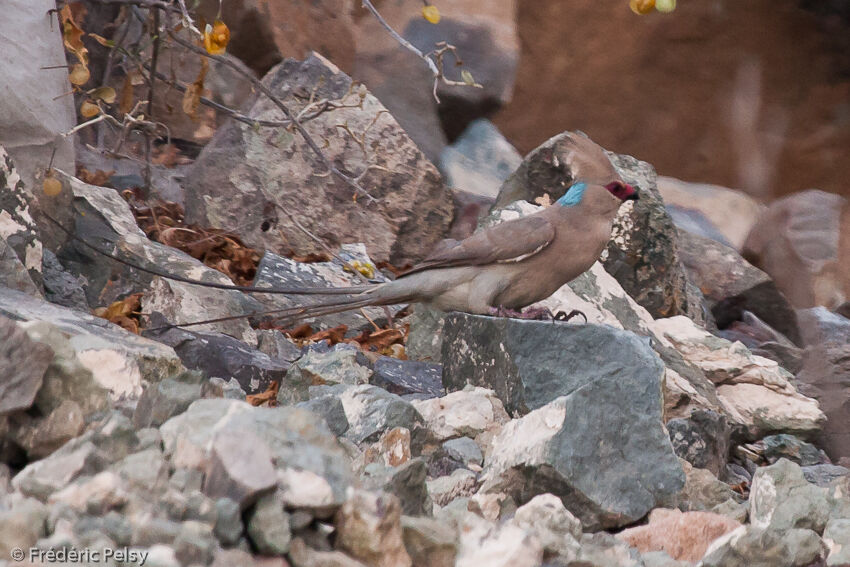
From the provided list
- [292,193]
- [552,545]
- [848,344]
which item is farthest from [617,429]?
[292,193]

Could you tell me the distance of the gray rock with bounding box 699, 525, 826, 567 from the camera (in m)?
2.10

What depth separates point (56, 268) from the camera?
418 centimetres

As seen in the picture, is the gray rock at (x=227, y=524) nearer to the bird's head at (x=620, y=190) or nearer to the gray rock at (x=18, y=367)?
the gray rock at (x=18, y=367)

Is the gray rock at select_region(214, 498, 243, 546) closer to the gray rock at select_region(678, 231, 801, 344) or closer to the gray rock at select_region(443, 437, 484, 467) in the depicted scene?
the gray rock at select_region(443, 437, 484, 467)

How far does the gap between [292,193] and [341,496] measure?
14.0ft

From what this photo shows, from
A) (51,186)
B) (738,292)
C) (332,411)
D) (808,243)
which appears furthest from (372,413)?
(738,292)

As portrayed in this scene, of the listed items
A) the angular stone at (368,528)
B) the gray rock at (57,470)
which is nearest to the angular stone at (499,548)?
the angular stone at (368,528)

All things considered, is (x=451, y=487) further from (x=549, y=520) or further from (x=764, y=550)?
(x=764, y=550)

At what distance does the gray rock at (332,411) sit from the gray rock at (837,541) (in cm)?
126

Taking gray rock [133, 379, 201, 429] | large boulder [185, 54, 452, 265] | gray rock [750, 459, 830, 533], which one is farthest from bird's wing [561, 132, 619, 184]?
gray rock [133, 379, 201, 429]

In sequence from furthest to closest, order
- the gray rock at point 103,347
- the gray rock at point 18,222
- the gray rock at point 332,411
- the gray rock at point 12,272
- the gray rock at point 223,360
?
the gray rock at point 18,222, the gray rock at point 223,360, the gray rock at point 12,272, the gray rock at point 332,411, the gray rock at point 103,347

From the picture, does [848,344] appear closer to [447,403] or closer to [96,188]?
[447,403]

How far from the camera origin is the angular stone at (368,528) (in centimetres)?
168

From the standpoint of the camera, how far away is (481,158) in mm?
8359
